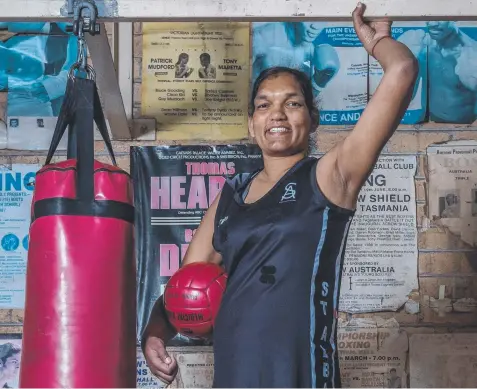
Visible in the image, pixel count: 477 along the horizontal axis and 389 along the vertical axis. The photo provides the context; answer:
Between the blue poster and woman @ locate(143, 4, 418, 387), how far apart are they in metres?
1.68

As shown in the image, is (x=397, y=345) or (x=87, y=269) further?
(x=397, y=345)

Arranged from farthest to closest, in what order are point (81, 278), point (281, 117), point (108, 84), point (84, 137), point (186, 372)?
point (186, 372), point (108, 84), point (281, 117), point (84, 137), point (81, 278)

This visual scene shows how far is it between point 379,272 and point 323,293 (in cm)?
164

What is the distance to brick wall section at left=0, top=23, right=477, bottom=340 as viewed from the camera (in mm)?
3451

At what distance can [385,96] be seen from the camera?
1.80 meters

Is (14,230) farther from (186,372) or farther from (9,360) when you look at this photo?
(186,372)

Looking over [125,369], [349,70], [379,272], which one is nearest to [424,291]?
[379,272]

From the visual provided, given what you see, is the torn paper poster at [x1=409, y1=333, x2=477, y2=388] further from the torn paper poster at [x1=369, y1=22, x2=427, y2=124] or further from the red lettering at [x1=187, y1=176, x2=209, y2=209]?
the red lettering at [x1=187, y1=176, x2=209, y2=209]

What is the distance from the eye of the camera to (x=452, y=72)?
351 cm

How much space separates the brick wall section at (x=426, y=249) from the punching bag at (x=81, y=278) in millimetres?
1652

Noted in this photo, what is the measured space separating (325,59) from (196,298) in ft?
5.69

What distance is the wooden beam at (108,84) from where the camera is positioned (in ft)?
8.93

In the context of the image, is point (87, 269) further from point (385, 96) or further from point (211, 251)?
point (385, 96)

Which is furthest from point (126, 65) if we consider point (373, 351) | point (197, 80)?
point (373, 351)
